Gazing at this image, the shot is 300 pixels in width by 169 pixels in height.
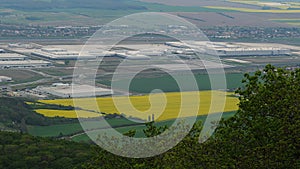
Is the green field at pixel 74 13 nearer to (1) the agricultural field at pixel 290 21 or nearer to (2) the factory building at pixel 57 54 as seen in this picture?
(1) the agricultural field at pixel 290 21

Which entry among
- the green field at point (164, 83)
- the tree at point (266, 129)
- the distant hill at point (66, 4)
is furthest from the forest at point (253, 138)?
the distant hill at point (66, 4)

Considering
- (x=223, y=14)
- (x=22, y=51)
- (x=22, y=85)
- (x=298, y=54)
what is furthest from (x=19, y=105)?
(x=223, y=14)

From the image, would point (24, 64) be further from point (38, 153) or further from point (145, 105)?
point (38, 153)

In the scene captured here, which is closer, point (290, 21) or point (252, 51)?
point (252, 51)

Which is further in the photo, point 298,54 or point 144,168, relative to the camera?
point 298,54

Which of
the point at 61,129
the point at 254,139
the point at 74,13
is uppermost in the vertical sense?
the point at 254,139

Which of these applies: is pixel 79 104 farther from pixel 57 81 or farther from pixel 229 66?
pixel 229 66

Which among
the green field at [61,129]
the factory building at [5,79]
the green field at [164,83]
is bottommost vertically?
the factory building at [5,79]

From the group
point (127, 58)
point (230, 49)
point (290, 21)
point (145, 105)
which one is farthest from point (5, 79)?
point (290, 21)

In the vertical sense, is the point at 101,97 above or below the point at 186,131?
below
